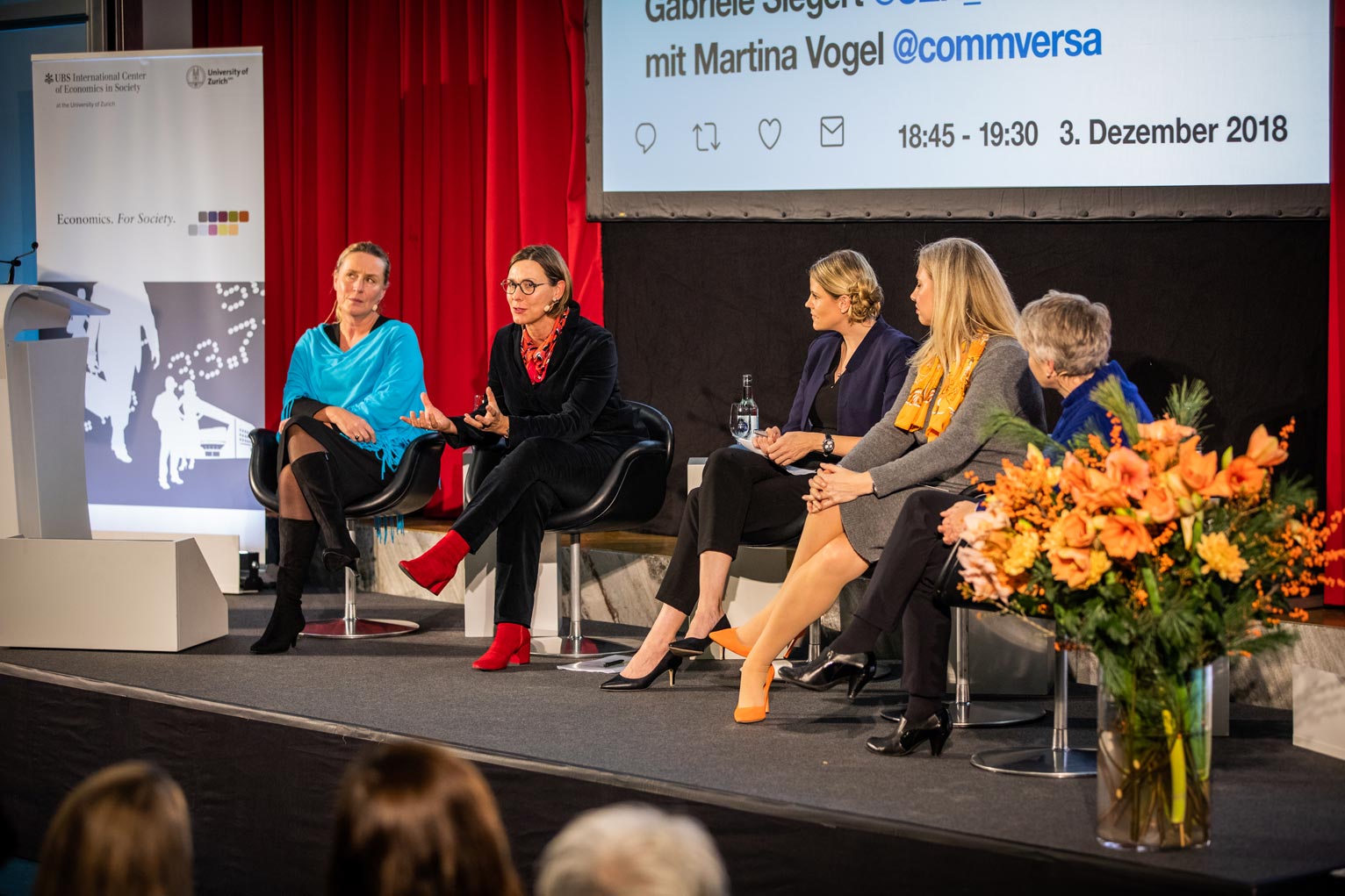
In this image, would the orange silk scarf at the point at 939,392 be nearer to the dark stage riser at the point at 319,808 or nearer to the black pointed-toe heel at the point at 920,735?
the black pointed-toe heel at the point at 920,735

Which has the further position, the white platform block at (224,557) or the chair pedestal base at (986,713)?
the white platform block at (224,557)

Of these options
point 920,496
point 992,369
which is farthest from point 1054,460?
point 992,369

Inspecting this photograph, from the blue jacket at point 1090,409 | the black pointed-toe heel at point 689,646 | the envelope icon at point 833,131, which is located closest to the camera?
the blue jacket at point 1090,409

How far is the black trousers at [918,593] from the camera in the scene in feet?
10.3

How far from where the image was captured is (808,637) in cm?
420

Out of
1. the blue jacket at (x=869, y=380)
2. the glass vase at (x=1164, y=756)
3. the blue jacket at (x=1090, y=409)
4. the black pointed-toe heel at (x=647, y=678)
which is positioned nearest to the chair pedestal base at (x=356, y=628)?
the black pointed-toe heel at (x=647, y=678)

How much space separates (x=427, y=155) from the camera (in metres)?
5.96

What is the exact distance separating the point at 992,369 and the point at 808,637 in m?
1.10

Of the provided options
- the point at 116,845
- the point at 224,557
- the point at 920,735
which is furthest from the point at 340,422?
the point at 116,845

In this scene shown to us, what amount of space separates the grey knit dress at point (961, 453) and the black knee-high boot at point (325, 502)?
1569mm

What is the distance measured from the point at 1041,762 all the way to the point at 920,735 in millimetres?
253

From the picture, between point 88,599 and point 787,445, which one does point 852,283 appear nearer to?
point 787,445

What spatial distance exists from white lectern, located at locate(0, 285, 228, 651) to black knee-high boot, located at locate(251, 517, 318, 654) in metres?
0.23

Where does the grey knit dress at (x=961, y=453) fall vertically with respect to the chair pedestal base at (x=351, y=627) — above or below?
above
